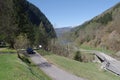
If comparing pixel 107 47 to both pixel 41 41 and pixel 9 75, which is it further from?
pixel 9 75

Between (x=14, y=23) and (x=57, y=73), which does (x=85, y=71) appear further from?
(x=14, y=23)

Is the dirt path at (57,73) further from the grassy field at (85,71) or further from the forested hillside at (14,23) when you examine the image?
the forested hillside at (14,23)

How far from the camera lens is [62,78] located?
33.5m

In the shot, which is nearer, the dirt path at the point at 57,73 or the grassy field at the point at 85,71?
the dirt path at the point at 57,73

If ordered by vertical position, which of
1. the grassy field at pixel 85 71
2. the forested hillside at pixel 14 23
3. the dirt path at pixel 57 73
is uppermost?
the forested hillside at pixel 14 23

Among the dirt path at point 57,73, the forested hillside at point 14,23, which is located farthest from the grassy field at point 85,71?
the forested hillside at point 14,23

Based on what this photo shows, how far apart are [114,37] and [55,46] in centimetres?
3977

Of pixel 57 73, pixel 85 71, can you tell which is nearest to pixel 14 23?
pixel 85 71

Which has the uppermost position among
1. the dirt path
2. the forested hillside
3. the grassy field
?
the forested hillside

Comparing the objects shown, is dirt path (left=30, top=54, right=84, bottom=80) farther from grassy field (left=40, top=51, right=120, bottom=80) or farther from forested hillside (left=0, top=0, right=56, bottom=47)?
forested hillside (left=0, top=0, right=56, bottom=47)

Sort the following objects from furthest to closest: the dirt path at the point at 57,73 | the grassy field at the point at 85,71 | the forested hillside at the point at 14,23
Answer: the forested hillside at the point at 14,23 → the grassy field at the point at 85,71 → the dirt path at the point at 57,73

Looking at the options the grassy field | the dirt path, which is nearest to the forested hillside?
the grassy field

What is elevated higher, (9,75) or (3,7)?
(3,7)

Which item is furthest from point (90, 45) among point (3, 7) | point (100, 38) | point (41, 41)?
point (3, 7)
